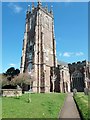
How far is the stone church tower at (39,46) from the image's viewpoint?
200 ft

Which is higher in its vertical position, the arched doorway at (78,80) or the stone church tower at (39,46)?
the stone church tower at (39,46)

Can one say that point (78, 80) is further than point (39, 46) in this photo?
Yes

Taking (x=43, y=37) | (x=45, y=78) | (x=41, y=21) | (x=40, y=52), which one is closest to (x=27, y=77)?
(x=45, y=78)

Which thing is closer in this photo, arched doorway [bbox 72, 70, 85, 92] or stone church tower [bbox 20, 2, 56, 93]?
stone church tower [bbox 20, 2, 56, 93]

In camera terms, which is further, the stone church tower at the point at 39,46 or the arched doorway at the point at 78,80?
the arched doorway at the point at 78,80

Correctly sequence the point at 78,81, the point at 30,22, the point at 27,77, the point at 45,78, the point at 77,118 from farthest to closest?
the point at 30,22 < the point at 78,81 < the point at 45,78 < the point at 27,77 < the point at 77,118

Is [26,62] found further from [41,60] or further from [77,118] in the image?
[77,118]

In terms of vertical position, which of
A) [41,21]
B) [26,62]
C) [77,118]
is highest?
[41,21]

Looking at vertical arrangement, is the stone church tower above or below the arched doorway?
above

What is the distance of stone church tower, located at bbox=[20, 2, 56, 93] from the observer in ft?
200

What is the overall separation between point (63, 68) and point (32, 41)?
14888 millimetres

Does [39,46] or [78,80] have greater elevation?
[39,46]

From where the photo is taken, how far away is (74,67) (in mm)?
68250

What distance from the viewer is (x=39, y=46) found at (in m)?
64.5
